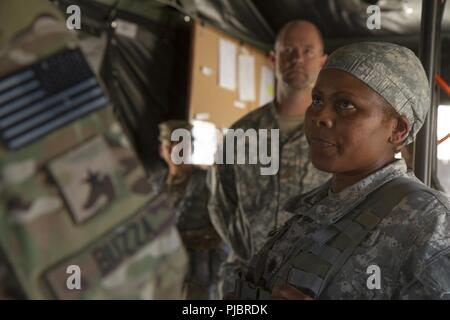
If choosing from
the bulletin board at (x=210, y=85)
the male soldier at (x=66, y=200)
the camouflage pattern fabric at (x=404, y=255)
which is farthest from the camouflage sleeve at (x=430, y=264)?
the bulletin board at (x=210, y=85)

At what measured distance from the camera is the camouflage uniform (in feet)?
5.48

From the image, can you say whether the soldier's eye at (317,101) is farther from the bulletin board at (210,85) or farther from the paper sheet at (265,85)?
the paper sheet at (265,85)

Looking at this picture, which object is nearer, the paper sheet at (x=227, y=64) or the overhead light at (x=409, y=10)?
the overhead light at (x=409, y=10)

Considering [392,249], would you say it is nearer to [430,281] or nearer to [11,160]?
[430,281]

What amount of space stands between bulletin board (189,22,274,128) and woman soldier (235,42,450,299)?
1678 mm

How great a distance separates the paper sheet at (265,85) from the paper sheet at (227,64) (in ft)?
0.73

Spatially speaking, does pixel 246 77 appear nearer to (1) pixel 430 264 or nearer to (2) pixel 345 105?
(2) pixel 345 105

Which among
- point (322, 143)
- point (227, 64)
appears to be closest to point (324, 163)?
point (322, 143)

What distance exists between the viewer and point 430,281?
73 cm

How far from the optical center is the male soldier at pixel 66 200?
0.41m

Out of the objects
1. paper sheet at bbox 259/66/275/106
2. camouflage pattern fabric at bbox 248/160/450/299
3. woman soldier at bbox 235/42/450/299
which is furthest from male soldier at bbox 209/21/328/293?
paper sheet at bbox 259/66/275/106

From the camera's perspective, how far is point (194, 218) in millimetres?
2270

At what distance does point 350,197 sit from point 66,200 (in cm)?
59

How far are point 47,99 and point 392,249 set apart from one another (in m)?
0.54
